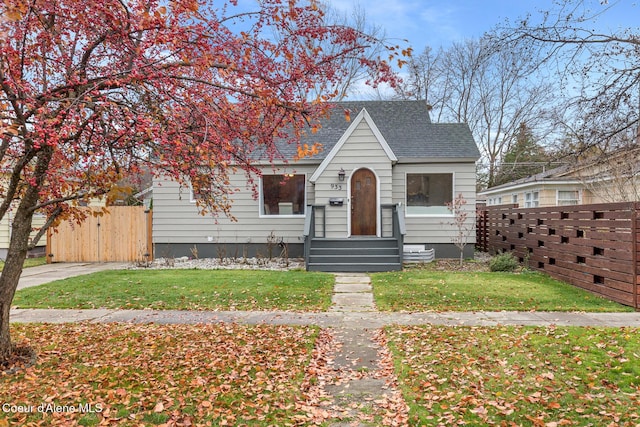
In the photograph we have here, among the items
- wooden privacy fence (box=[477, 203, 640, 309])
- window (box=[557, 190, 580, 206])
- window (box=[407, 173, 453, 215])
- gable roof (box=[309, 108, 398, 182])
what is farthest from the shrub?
window (box=[557, 190, 580, 206])

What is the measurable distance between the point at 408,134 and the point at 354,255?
524 cm

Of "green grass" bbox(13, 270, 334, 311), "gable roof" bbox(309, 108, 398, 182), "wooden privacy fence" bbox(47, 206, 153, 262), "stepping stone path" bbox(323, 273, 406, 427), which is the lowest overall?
"stepping stone path" bbox(323, 273, 406, 427)

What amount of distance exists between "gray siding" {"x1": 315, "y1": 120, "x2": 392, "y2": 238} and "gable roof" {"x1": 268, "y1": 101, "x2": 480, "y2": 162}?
70 centimetres

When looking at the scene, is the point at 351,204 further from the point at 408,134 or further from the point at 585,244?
the point at 585,244

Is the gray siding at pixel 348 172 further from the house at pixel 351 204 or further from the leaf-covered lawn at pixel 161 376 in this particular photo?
the leaf-covered lawn at pixel 161 376

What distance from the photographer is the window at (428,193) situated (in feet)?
45.1

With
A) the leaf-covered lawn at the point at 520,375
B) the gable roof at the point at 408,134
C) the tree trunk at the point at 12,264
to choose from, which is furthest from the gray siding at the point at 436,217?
the tree trunk at the point at 12,264

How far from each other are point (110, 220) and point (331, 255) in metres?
8.16

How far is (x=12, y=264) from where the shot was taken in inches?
189

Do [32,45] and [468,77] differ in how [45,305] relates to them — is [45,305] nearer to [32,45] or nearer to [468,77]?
[32,45]

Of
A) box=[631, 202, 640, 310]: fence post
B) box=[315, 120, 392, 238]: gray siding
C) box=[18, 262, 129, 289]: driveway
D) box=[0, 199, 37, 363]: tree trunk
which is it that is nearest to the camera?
box=[0, 199, 37, 363]: tree trunk

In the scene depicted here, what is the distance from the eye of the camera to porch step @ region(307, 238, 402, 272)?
11445mm

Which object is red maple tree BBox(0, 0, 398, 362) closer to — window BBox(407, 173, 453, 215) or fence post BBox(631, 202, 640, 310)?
fence post BBox(631, 202, 640, 310)

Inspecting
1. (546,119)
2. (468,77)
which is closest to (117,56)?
(546,119)
